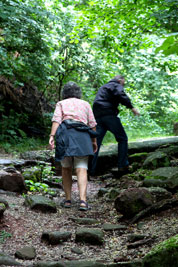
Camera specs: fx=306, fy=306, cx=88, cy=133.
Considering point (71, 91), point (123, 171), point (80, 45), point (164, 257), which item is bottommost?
point (123, 171)

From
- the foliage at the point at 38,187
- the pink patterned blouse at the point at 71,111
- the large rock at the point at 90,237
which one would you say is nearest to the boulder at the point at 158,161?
the pink patterned blouse at the point at 71,111

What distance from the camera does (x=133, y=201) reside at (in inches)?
135

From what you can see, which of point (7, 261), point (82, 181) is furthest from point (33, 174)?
point (7, 261)

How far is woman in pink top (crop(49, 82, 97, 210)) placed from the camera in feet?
13.6

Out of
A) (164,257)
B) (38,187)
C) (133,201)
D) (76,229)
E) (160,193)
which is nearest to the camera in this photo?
(164,257)

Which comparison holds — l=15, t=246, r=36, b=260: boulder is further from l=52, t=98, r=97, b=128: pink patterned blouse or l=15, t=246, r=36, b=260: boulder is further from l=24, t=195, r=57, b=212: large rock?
l=52, t=98, r=97, b=128: pink patterned blouse

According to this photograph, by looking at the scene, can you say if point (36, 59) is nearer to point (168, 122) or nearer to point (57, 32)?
point (57, 32)

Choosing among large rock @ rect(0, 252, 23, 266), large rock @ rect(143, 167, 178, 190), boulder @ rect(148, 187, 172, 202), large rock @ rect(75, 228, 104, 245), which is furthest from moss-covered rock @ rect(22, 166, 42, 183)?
large rock @ rect(0, 252, 23, 266)

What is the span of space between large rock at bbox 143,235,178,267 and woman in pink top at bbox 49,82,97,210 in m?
2.23

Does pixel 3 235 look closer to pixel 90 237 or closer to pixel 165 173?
pixel 90 237

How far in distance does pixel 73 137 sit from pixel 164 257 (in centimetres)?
253

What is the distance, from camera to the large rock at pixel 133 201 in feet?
11.2

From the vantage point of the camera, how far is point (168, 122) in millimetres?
17625

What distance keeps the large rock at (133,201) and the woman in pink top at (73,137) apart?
28.9 inches
